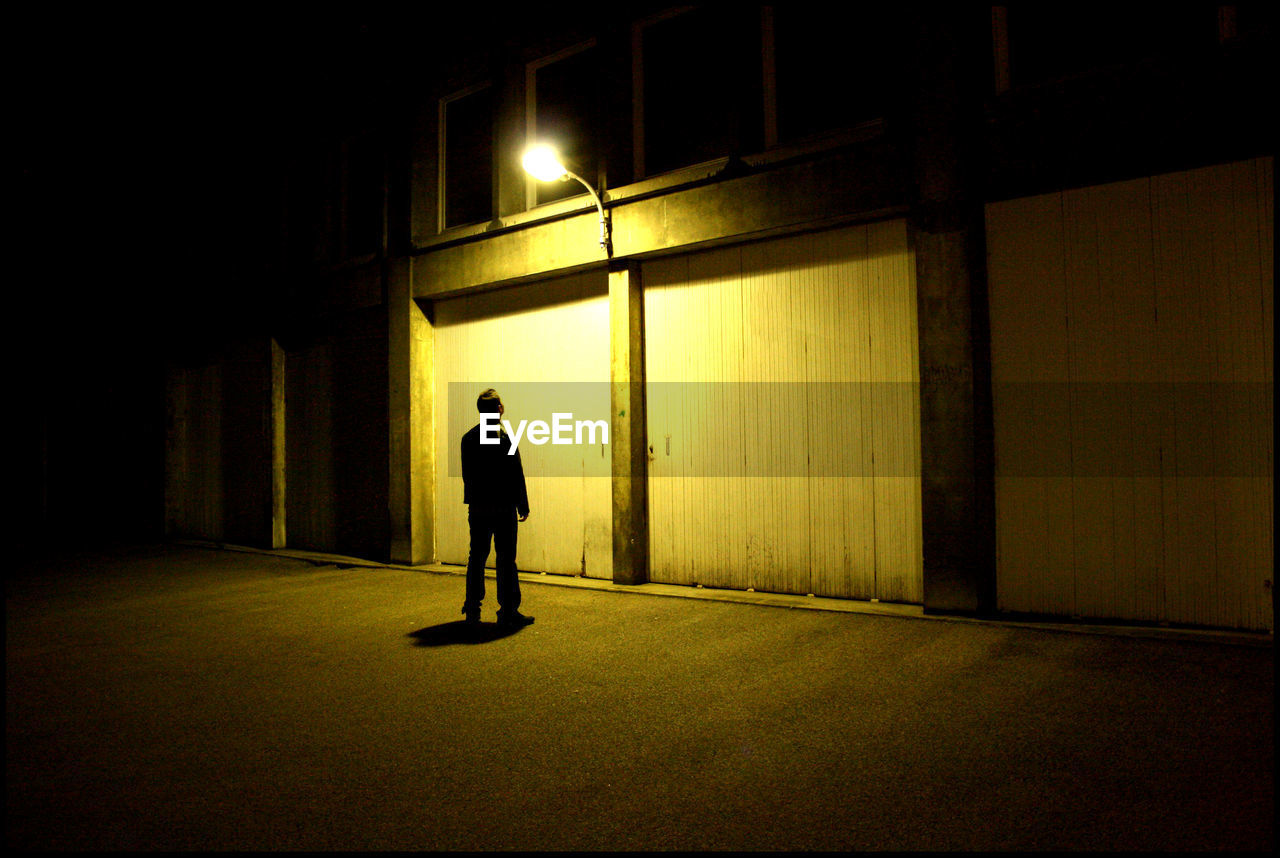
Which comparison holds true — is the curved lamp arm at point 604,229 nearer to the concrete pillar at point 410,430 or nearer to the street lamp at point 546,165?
the street lamp at point 546,165

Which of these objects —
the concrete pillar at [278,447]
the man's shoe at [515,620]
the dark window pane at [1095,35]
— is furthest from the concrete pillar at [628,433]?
the concrete pillar at [278,447]

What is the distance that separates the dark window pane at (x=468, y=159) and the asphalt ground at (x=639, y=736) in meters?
5.94

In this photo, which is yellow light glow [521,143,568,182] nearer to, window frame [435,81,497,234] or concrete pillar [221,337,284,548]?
window frame [435,81,497,234]

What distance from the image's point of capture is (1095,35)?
6.50 m

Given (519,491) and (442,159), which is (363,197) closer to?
(442,159)

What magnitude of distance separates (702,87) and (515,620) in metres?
5.95

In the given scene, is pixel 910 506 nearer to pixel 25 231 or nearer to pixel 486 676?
pixel 486 676

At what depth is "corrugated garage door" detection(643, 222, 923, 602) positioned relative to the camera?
740 centimetres

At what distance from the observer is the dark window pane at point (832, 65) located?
7.48m

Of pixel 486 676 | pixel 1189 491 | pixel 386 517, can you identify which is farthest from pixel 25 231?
pixel 1189 491

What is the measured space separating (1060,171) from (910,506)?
3068 mm

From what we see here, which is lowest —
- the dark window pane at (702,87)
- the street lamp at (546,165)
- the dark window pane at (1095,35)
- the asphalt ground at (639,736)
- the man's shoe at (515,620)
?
the asphalt ground at (639,736)

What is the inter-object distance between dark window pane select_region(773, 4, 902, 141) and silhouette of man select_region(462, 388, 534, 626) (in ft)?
14.1

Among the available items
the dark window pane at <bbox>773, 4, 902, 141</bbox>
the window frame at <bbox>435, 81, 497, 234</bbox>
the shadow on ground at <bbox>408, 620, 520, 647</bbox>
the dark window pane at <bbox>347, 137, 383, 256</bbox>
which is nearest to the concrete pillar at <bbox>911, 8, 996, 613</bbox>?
the dark window pane at <bbox>773, 4, 902, 141</bbox>
